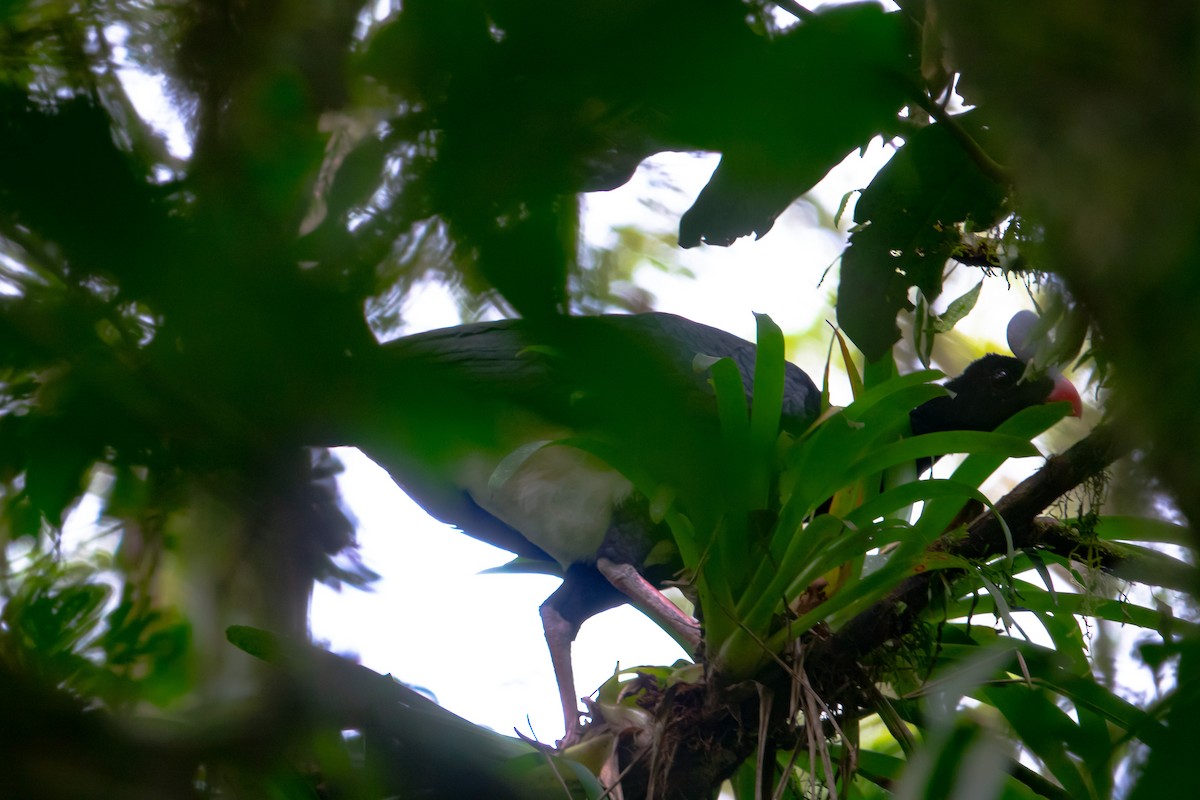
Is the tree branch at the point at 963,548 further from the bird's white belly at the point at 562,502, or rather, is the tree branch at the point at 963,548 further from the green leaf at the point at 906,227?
the bird's white belly at the point at 562,502

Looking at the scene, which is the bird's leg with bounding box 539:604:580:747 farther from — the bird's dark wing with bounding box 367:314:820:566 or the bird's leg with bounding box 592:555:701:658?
the bird's dark wing with bounding box 367:314:820:566

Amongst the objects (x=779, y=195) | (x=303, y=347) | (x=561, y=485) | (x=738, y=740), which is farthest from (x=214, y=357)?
(x=561, y=485)

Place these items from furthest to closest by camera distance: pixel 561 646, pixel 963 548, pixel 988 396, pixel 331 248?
1. pixel 988 396
2. pixel 561 646
3. pixel 963 548
4. pixel 331 248

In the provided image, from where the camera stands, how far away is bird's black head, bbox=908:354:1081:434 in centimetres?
210

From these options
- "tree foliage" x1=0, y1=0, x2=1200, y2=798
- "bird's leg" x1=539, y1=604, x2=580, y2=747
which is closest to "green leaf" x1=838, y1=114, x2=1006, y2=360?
"tree foliage" x1=0, y1=0, x2=1200, y2=798

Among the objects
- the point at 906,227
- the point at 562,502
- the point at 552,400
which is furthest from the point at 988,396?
the point at 552,400

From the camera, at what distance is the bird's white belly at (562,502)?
1.97 meters

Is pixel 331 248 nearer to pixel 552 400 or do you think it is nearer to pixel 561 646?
pixel 552 400

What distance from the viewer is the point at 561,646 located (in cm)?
198

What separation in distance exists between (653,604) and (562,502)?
20.7 inches

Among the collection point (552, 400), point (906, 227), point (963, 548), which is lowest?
point (552, 400)

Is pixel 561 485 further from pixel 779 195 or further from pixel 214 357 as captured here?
pixel 214 357

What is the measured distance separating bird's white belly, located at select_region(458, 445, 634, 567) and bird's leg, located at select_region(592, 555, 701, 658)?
0.25 feet

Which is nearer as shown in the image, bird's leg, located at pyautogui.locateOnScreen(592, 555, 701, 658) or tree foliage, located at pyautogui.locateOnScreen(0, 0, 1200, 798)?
tree foliage, located at pyautogui.locateOnScreen(0, 0, 1200, 798)
